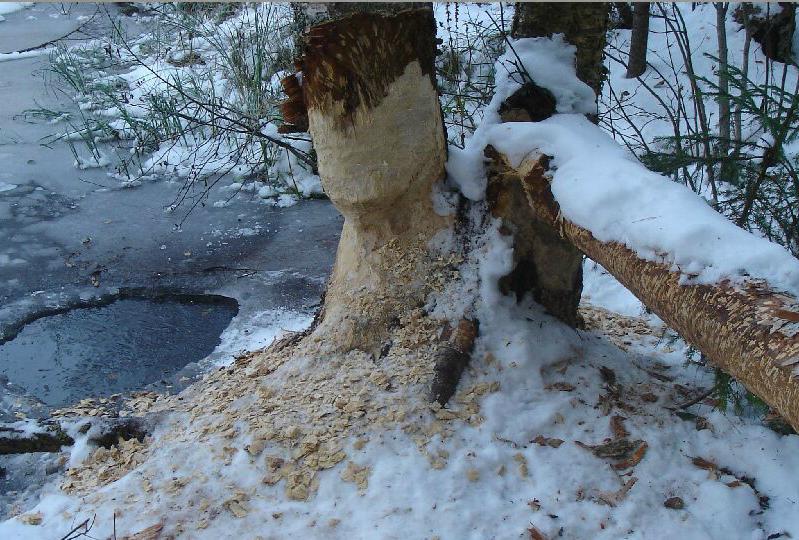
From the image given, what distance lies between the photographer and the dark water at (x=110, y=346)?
3.67m

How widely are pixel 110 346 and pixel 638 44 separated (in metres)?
5.97

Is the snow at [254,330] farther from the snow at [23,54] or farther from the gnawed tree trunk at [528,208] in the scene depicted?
the snow at [23,54]

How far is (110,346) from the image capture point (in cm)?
401

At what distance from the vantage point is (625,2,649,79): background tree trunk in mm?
7004

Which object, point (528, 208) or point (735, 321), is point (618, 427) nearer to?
point (528, 208)

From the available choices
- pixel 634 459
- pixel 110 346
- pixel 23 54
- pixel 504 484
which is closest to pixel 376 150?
pixel 504 484

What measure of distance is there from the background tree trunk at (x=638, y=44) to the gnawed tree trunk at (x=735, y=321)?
236 inches

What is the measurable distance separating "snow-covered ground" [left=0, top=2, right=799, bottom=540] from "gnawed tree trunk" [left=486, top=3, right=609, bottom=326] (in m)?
0.07

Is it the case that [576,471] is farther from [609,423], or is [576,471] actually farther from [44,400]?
[44,400]

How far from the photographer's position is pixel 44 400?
3510 mm

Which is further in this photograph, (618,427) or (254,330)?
(254,330)

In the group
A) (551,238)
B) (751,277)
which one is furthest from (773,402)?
(551,238)

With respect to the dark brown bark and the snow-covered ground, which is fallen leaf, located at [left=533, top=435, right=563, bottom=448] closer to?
the snow-covered ground

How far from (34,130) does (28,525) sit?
6.81m
